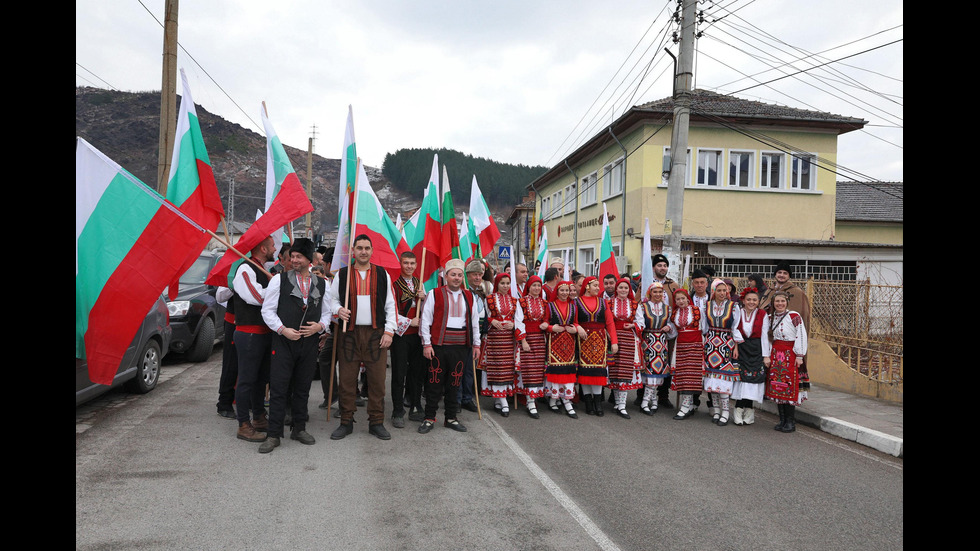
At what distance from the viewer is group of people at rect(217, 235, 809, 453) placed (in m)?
5.43

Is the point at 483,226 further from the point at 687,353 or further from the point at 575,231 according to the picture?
the point at 575,231

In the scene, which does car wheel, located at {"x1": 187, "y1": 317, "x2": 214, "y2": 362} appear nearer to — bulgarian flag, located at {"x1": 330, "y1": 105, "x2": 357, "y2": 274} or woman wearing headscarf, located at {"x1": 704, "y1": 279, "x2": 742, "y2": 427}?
bulgarian flag, located at {"x1": 330, "y1": 105, "x2": 357, "y2": 274}

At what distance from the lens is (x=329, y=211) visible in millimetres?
91875

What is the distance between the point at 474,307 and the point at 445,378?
2.81 feet

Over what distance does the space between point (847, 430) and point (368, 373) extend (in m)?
5.32

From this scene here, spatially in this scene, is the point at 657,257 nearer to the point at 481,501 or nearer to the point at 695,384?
the point at 695,384

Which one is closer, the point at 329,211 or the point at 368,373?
the point at 368,373

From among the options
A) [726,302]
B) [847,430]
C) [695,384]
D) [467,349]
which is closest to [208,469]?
[467,349]

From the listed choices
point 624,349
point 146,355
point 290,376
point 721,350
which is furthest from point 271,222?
point 721,350

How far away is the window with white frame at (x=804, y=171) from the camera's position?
19.2m

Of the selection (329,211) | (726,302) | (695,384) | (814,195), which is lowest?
(695,384)

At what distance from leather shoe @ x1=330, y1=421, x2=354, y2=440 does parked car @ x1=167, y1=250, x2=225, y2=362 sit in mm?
4148

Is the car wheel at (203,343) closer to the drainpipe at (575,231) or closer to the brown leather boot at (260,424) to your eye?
the brown leather boot at (260,424)

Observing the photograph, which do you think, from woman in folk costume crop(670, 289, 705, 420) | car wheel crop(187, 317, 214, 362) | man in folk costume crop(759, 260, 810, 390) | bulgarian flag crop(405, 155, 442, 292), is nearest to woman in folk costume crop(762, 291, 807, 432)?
man in folk costume crop(759, 260, 810, 390)
